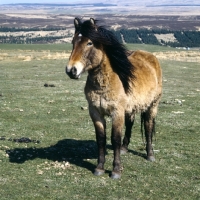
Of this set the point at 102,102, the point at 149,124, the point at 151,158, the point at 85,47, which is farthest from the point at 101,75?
the point at 151,158

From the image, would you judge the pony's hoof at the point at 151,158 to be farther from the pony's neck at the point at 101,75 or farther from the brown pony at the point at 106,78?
the pony's neck at the point at 101,75

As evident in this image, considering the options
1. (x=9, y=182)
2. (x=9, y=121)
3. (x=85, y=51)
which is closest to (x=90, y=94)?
(x=85, y=51)

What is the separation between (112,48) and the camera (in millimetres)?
7836

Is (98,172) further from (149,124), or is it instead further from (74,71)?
(74,71)

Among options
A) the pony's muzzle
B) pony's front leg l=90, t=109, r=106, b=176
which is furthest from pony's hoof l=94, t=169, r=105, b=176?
the pony's muzzle

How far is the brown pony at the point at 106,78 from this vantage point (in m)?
7.26

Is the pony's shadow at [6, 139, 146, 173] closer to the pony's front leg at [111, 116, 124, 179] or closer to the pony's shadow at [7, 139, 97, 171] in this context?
the pony's shadow at [7, 139, 97, 171]

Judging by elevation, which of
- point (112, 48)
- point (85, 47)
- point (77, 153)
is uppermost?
point (85, 47)

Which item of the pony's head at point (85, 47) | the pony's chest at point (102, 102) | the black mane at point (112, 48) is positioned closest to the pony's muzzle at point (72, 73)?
the pony's head at point (85, 47)

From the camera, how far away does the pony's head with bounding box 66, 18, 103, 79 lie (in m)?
7.12

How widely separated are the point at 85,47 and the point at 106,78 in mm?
839

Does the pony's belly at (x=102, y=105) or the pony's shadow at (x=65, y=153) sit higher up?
the pony's belly at (x=102, y=105)

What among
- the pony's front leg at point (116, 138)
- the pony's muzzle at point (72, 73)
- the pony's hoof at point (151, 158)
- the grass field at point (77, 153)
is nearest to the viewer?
the pony's muzzle at point (72, 73)

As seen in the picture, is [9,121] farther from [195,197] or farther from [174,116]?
[195,197]
